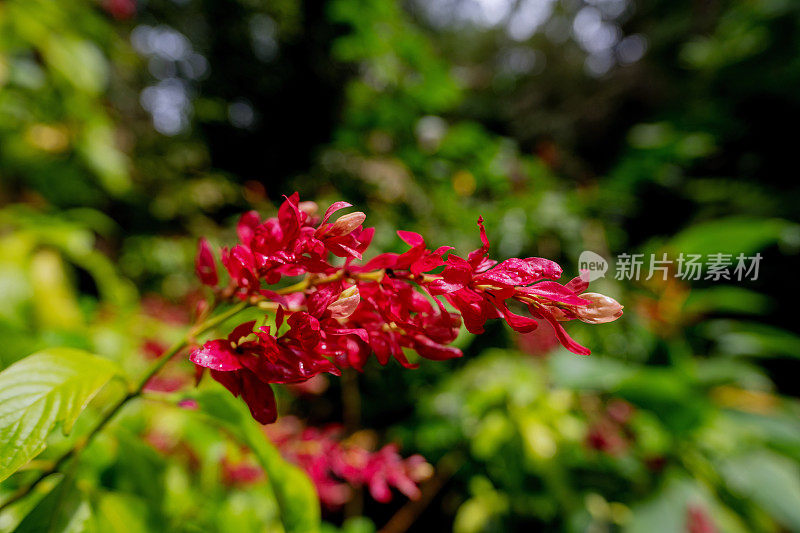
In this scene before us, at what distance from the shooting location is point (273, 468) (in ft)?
1.32

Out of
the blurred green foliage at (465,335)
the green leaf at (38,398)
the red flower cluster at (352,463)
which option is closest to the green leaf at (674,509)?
the blurred green foliage at (465,335)

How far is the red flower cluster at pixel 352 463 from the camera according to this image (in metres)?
0.55

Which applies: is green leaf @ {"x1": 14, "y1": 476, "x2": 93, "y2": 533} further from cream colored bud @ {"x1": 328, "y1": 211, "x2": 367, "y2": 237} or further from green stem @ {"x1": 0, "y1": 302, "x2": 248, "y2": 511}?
cream colored bud @ {"x1": 328, "y1": 211, "x2": 367, "y2": 237}

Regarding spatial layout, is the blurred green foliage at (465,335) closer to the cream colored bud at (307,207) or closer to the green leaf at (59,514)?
the green leaf at (59,514)

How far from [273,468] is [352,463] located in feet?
0.71

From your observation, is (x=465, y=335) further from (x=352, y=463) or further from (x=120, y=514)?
(x=120, y=514)

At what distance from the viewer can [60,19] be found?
4.41 feet

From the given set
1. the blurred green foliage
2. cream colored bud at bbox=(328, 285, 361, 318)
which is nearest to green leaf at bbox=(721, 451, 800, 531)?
the blurred green foliage

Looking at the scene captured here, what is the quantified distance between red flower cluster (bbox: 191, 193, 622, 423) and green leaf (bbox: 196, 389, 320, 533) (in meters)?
0.14

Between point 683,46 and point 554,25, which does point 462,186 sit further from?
point 554,25

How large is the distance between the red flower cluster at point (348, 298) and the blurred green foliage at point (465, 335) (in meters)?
0.13

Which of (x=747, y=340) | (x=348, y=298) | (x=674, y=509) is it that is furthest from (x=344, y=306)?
(x=747, y=340)

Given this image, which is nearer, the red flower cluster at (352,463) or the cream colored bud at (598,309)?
the cream colored bud at (598,309)

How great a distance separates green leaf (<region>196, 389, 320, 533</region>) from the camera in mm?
378
